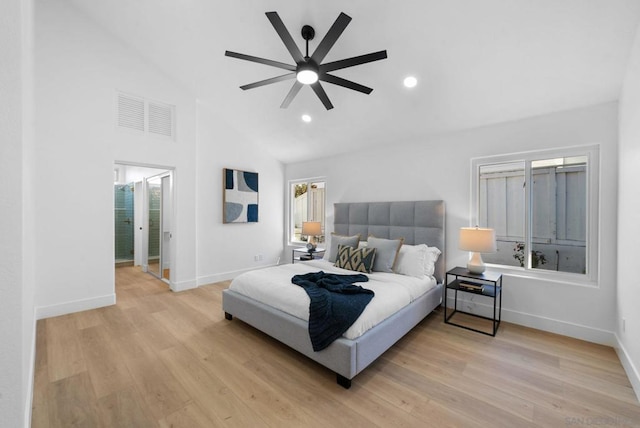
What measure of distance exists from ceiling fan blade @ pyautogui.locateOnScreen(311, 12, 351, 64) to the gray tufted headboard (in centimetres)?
248

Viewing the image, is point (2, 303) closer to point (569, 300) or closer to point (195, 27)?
point (195, 27)

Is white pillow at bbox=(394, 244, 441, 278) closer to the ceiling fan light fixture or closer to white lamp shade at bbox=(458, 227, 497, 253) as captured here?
white lamp shade at bbox=(458, 227, 497, 253)

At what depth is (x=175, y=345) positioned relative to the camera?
2686 mm

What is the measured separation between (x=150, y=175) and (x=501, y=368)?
6254mm

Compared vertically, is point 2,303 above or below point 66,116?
below

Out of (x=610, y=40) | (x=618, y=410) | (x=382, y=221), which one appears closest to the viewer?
(x=618, y=410)

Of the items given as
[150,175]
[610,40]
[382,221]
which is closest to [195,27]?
[150,175]

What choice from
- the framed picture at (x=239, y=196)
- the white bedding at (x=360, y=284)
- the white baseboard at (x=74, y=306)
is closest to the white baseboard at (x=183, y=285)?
the white baseboard at (x=74, y=306)

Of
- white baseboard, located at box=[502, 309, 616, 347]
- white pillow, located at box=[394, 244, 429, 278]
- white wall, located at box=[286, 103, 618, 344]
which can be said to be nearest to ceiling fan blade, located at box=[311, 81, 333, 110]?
white wall, located at box=[286, 103, 618, 344]

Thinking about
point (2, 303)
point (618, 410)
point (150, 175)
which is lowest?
point (618, 410)

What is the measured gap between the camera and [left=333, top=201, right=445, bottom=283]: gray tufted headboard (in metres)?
3.75

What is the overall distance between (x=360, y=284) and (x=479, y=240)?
1.47 m

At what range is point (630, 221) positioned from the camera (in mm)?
2217

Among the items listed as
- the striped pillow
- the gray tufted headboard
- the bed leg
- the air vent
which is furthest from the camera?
the air vent
